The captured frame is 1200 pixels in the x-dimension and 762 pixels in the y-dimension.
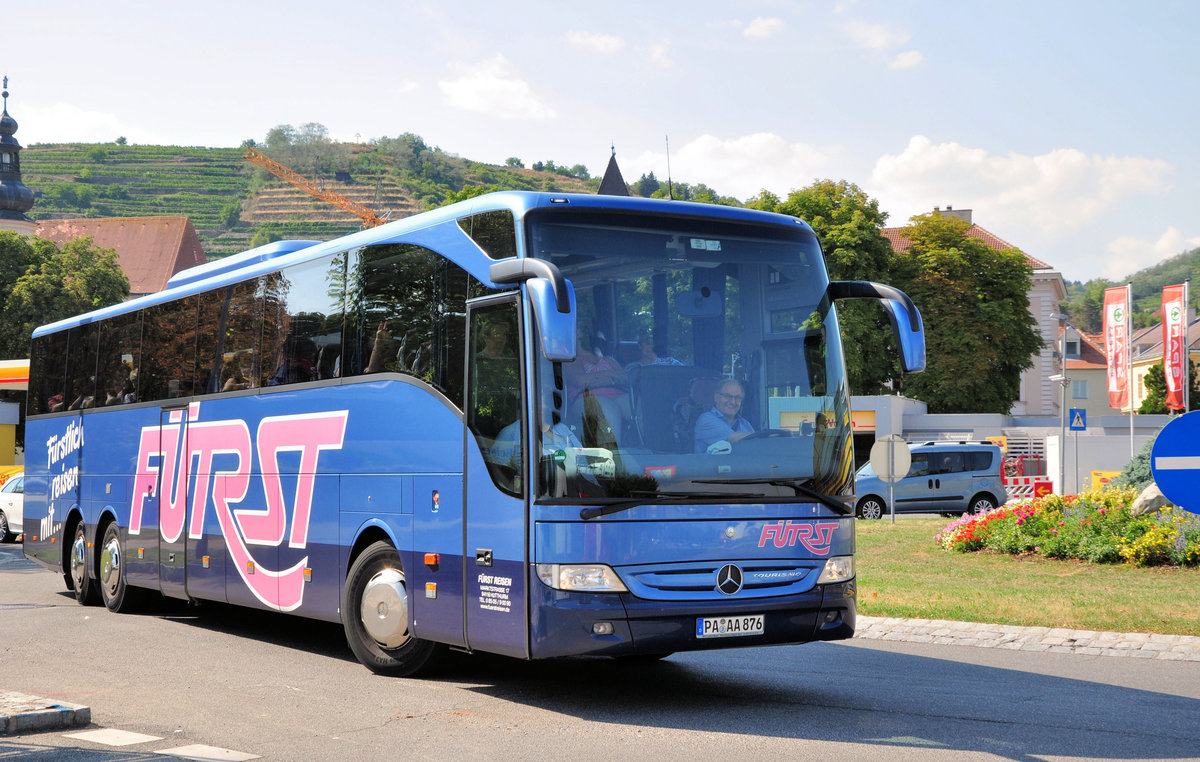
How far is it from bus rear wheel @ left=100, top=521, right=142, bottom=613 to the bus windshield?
8654mm

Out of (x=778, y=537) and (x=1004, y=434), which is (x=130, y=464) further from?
(x=1004, y=434)

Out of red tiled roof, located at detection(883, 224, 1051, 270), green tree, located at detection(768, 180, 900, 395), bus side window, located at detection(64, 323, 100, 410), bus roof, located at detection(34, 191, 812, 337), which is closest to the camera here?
bus roof, located at detection(34, 191, 812, 337)

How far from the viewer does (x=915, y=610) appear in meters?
13.6

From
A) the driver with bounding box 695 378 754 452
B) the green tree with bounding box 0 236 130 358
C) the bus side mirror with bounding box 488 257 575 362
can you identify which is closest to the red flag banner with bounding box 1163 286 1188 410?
the driver with bounding box 695 378 754 452

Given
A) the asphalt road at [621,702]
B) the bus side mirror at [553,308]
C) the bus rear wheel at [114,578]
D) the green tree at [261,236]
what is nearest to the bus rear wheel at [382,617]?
the asphalt road at [621,702]

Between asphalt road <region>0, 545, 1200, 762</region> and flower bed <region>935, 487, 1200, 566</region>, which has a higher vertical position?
flower bed <region>935, 487, 1200, 566</region>

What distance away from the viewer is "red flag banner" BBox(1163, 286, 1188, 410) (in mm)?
32281

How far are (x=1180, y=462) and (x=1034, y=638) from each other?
121 inches

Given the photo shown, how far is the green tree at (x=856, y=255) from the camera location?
5747cm

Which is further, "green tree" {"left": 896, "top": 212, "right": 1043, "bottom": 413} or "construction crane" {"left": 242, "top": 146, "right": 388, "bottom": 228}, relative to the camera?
"construction crane" {"left": 242, "top": 146, "right": 388, "bottom": 228}

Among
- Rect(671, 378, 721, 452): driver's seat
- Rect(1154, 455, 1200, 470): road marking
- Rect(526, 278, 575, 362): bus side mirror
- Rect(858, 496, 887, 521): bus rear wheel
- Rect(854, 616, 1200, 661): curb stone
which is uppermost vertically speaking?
Rect(526, 278, 575, 362): bus side mirror

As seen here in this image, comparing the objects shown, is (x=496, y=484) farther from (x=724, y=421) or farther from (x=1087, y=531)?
(x=1087, y=531)

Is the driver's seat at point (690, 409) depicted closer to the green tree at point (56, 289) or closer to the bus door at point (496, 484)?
the bus door at point (496, 484)

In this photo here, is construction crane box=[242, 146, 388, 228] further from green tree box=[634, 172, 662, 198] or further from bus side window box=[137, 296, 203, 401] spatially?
bus side window box=[137, 296, 203, 401]
